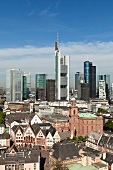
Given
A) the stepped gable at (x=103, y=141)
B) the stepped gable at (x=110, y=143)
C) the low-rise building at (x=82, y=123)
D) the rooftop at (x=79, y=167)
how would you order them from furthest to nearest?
the low-rise building at (x=82, y=123)
the stepped gable at (x=103, y=141)
the stepped gable at (x=110, y=143)
the rooftop at (x=79, y=167)

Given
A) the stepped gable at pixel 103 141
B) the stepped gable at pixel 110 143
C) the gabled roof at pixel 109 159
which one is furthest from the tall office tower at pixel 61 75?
the gabled roof at pixel 109 159

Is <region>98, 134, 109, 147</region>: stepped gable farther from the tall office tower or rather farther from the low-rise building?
the tall office tower

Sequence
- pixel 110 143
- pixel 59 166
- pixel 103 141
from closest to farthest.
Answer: pixel 59 166, pixel 110 143, pixel 103 141

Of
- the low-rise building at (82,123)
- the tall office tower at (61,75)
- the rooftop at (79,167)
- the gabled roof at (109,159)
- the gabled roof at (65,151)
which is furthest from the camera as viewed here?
the tall office tower at (61,75)

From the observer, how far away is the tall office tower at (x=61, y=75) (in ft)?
602

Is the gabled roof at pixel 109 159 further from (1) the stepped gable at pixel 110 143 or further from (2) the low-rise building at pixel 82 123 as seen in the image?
(2) the low-rise building at pixel 82 123

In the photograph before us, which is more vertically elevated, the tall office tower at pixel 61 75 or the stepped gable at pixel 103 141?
the tall office tower at pixel 61 75

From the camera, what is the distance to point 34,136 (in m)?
60.2

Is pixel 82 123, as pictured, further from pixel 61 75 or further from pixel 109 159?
pixel 61 75

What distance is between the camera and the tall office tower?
183625mm

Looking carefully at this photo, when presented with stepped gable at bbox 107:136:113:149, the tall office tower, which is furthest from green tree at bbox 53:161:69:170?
the tall office tower

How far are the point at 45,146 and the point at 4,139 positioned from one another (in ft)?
30.0

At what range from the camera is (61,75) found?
186875mm

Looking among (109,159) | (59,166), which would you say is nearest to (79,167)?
(59,166)
